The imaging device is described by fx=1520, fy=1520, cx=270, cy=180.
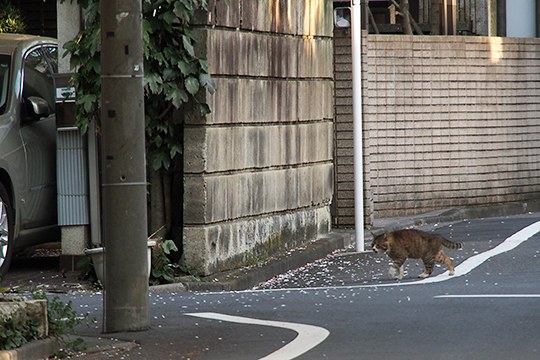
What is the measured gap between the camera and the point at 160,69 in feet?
44.5

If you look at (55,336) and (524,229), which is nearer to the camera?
(55,336)

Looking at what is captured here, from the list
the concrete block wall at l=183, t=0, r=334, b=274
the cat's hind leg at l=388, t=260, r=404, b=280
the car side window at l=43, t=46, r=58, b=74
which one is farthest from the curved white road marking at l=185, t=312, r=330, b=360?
the car side window at l=43, t=46, r=58, b=74

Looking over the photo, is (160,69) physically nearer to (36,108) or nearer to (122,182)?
(36,108)

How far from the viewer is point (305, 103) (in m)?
17.2

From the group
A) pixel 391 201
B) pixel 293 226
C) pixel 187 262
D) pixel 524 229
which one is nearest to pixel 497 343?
pixel 187 262

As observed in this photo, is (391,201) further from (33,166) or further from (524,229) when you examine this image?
(33,166)

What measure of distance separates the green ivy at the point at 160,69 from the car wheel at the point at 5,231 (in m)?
0.95

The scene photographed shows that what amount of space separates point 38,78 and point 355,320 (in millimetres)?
5521

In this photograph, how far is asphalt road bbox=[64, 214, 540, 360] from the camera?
29.0ft

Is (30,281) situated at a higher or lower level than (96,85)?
lower

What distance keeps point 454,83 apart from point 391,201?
2.30 metres

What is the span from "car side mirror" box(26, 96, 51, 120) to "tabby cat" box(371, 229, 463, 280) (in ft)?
11.7

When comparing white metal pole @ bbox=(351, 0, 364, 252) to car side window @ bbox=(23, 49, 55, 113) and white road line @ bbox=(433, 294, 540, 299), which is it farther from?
white road line @ bbox=(433, 294, 540, 299)

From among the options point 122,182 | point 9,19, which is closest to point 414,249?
point 122,182
